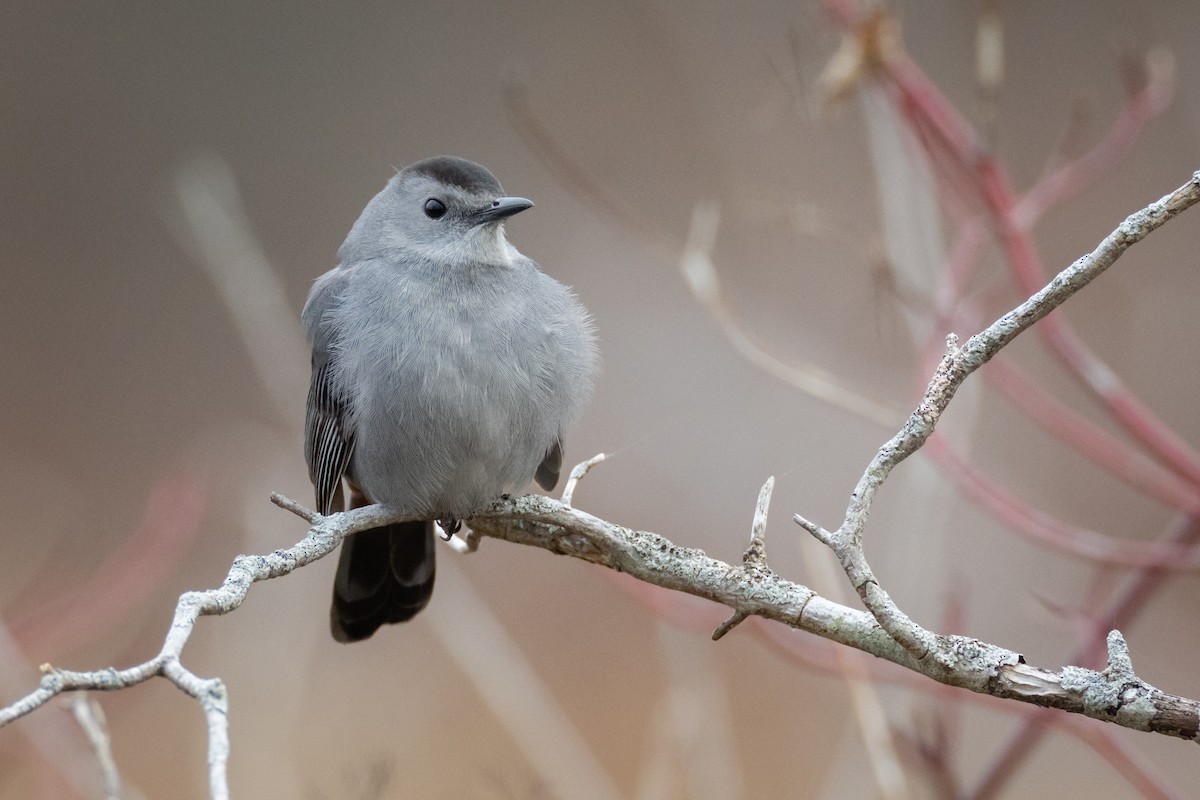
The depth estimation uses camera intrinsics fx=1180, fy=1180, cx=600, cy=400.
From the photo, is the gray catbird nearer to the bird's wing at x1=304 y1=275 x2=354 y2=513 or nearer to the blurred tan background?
the bird's wing at x1=304 y1=275 x2=354 y2=513

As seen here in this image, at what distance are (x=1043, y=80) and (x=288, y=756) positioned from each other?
642 centimetres

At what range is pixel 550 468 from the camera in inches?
161

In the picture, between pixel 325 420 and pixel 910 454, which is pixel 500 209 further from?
pixel 910 454

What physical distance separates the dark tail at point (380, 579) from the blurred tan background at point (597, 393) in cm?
33

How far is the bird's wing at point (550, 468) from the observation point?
400 centimetres

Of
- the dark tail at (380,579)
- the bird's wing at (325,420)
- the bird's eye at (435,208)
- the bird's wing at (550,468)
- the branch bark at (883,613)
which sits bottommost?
the branch bark at (883,613)

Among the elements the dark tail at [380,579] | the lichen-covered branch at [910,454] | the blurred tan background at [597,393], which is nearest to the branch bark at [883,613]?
the lichen-covered branch at [910,454]

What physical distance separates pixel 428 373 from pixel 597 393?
413cm

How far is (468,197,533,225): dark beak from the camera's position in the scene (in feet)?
12.4

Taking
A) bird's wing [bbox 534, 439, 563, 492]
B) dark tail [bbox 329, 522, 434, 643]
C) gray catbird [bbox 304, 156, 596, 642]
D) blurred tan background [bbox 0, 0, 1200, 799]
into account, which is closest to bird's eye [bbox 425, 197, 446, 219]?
gray catbird [bbox 304, 156, 596, 642]

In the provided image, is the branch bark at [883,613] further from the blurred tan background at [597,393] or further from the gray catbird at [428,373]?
the blurred tan background at [597,393]

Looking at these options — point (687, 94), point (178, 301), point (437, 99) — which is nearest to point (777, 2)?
point (687, 94)

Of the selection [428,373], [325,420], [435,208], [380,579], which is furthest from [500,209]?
[380,579]

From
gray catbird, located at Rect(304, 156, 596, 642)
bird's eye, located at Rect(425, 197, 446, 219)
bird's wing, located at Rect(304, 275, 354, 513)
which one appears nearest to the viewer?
gray catbird, located at Rect(304, 156, 596, 642)
